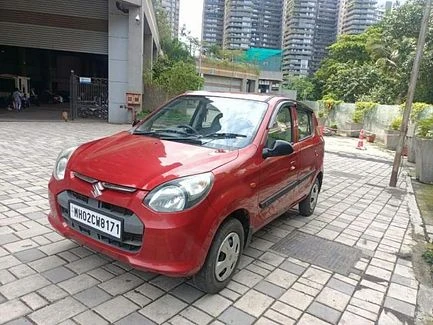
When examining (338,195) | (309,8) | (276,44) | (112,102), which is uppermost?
(309,8)

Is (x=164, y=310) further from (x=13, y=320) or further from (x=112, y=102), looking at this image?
(x=112, y=102)

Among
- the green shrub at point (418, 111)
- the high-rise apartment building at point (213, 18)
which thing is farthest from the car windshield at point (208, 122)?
the high-rise apartment building at point (213, 18)

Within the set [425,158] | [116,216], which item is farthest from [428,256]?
[425,158]

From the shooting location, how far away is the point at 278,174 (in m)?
3.67

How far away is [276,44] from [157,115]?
70204 millimetres

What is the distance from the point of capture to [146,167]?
9.01 feet

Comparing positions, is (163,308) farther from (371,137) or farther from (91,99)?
(371,137)

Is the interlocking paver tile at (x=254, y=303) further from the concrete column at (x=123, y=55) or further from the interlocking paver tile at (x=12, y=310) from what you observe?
the concrete column at (x=123, y=55)

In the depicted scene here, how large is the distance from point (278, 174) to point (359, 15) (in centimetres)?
5323

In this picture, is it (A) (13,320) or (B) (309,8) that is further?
(B) (309,8)

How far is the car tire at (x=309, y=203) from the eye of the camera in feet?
16.6

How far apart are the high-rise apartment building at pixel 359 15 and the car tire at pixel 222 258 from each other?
5085cm

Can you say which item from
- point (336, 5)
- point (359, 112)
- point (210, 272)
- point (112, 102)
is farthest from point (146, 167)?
point (336, 5)

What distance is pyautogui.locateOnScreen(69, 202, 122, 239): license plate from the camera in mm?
2635
